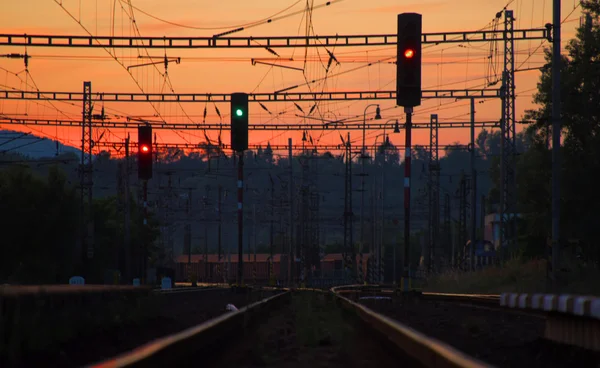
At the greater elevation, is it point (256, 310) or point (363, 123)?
point (363, 123)

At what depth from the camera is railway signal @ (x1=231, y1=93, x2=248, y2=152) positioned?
3334 cm

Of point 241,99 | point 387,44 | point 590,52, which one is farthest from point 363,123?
point 241,99

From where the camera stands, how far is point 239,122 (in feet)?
112

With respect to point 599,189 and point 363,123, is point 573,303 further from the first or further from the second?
point 363,123

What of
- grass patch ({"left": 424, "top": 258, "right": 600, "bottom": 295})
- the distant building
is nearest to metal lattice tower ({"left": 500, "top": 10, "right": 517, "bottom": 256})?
grass patch ({"left": 424, "top": 258, "right": 600, "bottom": 295})

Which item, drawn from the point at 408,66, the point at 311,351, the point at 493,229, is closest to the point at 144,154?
the point at 408,66

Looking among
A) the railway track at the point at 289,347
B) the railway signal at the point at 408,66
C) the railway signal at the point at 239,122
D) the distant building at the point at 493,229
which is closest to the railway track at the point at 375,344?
the railway track at the point at 289,347

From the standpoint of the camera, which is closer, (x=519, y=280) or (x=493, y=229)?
(x=519, y=280)

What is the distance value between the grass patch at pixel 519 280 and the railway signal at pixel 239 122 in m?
11.1

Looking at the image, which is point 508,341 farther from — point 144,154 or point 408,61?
point 144,154

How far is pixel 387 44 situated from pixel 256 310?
1968 cm

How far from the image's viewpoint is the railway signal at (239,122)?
109 feet

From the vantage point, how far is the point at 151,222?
105188 millimetres

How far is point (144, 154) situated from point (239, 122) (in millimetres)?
4078
